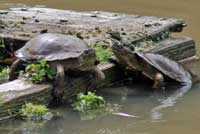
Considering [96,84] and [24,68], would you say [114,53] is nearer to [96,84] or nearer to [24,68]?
[96,84]

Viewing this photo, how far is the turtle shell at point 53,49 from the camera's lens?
623 cm

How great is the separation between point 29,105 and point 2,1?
821 cm

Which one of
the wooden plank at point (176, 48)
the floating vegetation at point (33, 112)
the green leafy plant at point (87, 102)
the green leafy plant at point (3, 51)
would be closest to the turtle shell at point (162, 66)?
the wooden plank at point (176, 48)

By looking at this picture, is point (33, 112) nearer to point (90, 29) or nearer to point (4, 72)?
point (4, 72)

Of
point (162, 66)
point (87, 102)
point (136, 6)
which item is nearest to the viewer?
point (87, 102)

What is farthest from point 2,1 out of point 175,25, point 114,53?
point 114,53

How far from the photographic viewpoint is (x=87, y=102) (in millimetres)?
6094

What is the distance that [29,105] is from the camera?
5703mm

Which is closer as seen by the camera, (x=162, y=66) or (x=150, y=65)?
(x=150, y=65)

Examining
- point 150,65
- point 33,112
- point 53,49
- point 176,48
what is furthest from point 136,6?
point 33,112

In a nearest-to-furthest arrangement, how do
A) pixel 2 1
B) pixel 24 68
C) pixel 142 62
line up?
pixel 24 68, pixel 142 62, pixel 2 1

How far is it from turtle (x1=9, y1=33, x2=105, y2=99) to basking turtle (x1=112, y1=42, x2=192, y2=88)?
0.62 meters

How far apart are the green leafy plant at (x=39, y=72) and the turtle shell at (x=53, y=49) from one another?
8 cm

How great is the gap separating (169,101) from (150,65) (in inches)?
24.1
